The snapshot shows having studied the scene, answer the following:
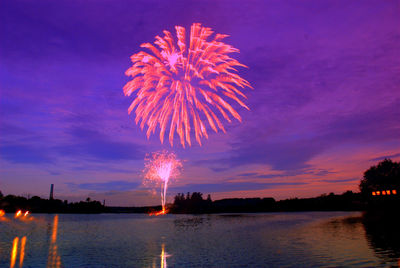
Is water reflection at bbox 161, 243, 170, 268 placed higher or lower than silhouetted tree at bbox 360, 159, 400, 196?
lower

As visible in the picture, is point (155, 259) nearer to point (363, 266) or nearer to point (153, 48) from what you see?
point (363, 266)

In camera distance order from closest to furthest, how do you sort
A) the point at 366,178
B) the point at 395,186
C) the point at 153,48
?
the point at 153,48 < the point at 395,186 < the point at 366,178

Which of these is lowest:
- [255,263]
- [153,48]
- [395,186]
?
[255,263]

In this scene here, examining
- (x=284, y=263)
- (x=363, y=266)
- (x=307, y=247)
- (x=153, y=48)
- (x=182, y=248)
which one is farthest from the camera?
(x=182, y=248)

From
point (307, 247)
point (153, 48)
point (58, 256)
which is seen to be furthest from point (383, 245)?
point (58, 256)

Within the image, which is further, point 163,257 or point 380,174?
point 380,174

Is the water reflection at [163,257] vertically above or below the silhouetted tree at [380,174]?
below

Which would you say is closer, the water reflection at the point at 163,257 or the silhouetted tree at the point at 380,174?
the water reflection at the point at 163,257

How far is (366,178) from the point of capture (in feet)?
541

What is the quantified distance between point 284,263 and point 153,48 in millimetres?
25926

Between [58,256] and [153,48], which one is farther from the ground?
[153,48]

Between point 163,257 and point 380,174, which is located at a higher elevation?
point 380,174

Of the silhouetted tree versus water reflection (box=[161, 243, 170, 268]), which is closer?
water reflection (box=[161, 243, 170, 268])

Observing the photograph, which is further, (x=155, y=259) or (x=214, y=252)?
(x=214, y=252)
